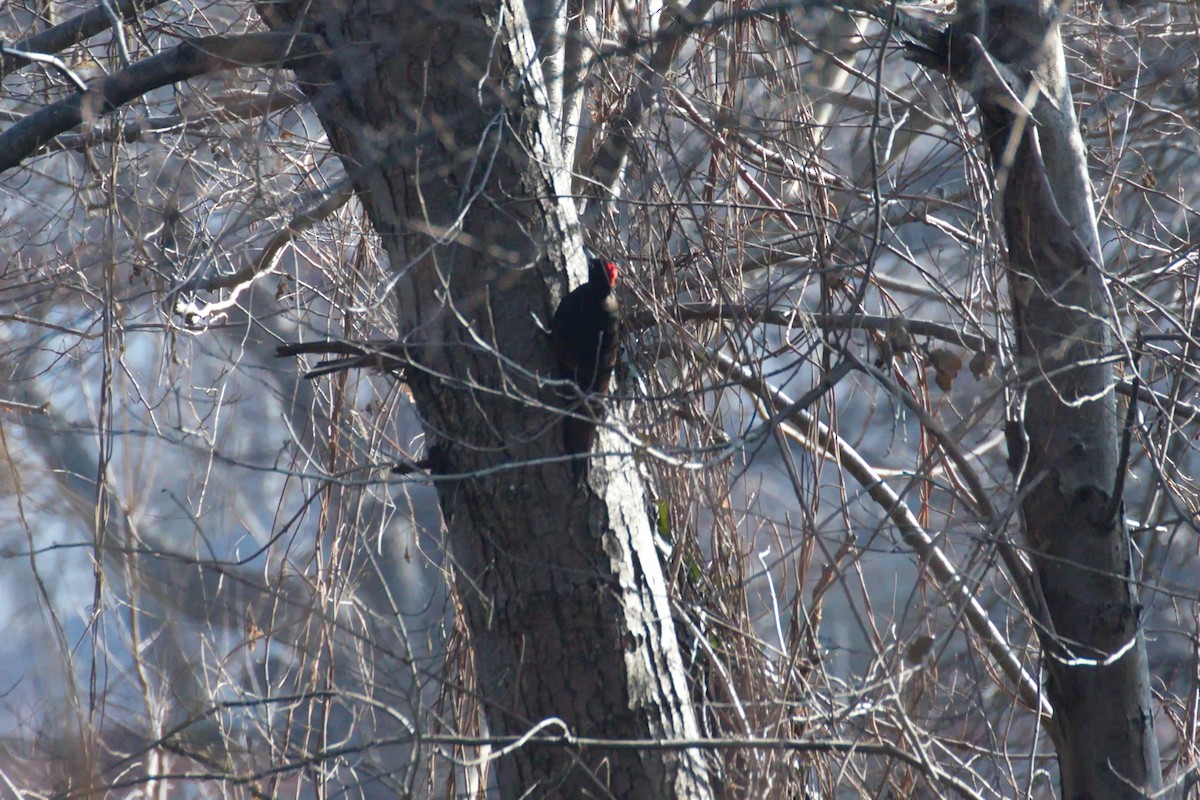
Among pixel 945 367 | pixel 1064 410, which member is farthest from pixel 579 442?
pixel 1064 410

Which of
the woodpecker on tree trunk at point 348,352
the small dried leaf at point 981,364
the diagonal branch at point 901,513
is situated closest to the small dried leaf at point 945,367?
the small dried leaf at point 981,364

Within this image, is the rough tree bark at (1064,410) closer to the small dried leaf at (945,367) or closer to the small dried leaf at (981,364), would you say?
the small dried leaf at (981,364)

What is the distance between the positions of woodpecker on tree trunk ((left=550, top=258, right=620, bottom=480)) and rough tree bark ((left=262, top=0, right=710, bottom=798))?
0.04m

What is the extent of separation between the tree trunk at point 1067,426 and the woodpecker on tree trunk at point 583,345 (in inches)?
37.8

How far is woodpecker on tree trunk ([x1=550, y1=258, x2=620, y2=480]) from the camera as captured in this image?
8.19ft

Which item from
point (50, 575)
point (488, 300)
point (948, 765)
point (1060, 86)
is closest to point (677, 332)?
point (488, 300)

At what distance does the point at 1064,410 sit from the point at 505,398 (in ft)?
4.39

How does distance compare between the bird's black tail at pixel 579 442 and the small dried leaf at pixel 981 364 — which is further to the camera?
the small dried leaf at pixel 981 364

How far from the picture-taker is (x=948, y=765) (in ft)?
8.83

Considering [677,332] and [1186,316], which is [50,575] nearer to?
[677,332]

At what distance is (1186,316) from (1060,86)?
630mm

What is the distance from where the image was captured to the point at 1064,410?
254 centimetres

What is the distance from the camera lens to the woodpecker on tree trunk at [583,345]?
250 cm

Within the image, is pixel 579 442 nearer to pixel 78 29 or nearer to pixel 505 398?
pixel 505 398
